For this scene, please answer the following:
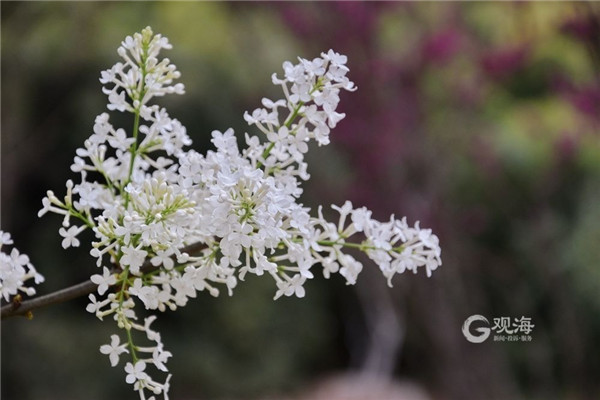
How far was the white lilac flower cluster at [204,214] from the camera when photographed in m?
0.47

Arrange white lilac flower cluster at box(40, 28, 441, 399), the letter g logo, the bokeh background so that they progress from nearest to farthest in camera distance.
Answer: white lilac flower cluster at box(40, 28, 441, 399) < the letter g logo < the bokeh background

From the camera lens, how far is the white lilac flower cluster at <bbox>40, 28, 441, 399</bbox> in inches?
18.4

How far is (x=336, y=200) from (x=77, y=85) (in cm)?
121

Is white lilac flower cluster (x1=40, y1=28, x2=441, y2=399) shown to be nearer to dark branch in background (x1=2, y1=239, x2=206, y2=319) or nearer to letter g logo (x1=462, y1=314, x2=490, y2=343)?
dark branch in background (x1=2, y1=239, x2=206, y2=319)

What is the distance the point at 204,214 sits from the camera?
51cm

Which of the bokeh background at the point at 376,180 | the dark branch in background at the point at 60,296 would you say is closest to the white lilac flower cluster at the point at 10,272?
the dark branch in background at the point at 60,296

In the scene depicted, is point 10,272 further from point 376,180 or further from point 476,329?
point 376,180

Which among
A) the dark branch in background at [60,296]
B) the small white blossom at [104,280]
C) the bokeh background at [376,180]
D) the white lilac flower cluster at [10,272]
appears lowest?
the small white blossom at [104,280]

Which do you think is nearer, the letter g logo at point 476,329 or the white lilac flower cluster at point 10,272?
the white lilac flower cluster at point 10,272

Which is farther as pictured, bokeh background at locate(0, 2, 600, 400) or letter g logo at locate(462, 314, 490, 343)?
bokeh background at locate(0, 2, 600, 400)

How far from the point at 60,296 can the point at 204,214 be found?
123mm

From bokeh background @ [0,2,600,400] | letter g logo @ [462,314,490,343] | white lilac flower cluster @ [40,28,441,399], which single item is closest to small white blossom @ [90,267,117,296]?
white lilac flower cluster @ [40,28,441,399]

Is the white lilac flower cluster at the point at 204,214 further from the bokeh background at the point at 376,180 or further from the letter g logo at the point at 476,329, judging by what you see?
the bokeh background at the point at 376,180

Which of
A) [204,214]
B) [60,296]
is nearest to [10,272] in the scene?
[60,296]
